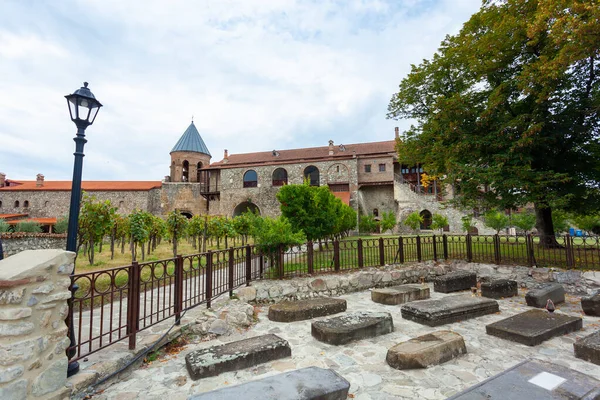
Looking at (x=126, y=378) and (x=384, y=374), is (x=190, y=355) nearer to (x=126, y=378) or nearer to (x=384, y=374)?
(x=126, y=378)

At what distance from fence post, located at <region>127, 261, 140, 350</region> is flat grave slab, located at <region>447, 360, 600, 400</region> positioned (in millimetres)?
3747

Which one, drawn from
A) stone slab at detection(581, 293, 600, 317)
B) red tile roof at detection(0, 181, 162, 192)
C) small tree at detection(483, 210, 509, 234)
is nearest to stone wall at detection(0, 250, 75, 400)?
stone slab at detection(581, 293, 600, 317)

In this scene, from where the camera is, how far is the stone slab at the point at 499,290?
7.22 metres

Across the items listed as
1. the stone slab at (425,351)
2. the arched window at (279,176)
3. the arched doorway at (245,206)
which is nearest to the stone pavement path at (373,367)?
the stone slab at (425,351)

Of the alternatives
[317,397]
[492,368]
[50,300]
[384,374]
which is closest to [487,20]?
[492,368]

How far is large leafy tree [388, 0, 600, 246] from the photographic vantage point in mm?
8250

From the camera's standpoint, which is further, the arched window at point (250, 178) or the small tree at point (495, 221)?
the arched window at point (250, 178)

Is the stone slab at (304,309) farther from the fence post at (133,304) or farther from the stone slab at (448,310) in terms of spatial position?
the fence post at (133,304)

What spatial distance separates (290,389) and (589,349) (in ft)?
13.4

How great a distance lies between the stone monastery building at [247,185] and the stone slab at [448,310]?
65.5 ft

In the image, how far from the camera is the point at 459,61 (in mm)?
10469

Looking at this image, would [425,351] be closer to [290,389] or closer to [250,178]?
[290,389]

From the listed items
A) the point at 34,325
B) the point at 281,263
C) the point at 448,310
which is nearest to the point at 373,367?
the point at 448,310

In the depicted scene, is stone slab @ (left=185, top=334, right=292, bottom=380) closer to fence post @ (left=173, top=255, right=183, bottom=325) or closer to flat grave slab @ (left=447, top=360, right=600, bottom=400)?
fence post @ (left=173, top=255, right=183, bottom=325)
